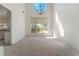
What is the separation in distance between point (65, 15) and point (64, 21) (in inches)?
10.7

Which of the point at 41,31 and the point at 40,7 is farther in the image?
the point at 41,31

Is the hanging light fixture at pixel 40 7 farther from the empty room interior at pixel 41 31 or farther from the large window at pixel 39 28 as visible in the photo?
the large window at pixel 39 28

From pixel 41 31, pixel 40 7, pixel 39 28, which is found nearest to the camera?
pixel 40 7

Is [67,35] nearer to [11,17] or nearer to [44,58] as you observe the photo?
[11,17]

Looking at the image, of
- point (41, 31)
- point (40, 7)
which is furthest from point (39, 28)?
point (40, 7)

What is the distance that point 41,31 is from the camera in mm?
3748

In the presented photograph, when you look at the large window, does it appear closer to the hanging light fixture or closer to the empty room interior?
the empty room interior

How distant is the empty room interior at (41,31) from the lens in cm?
376

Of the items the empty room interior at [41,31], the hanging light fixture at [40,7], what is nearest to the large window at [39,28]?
the empty room interior at [41,31]

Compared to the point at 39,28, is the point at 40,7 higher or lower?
higher

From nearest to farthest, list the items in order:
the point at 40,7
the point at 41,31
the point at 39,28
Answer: the point at 40,7
the point at 39,28
the point at 41,31

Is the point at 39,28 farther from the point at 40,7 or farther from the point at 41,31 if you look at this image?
the point at 40,7

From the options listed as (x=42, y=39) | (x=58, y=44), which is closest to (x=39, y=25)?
(x=42, y=39)

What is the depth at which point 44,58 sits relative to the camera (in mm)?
1804
